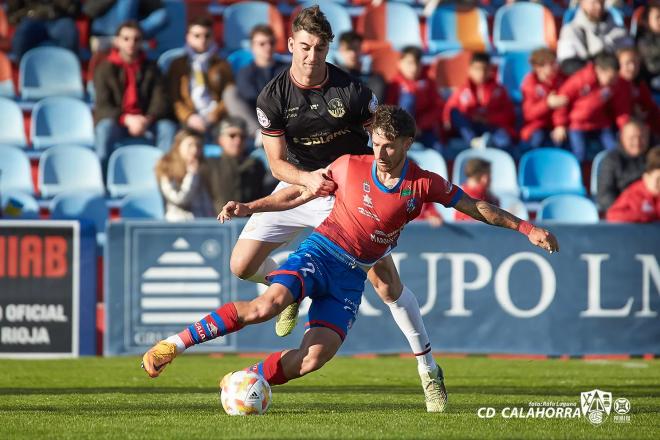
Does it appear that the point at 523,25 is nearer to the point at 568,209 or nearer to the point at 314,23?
the point at 568,209

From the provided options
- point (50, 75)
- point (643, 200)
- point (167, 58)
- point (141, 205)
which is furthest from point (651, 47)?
point (50, 75)

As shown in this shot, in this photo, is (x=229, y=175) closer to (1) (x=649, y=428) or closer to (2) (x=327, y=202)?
(2) (x=327, y=202)

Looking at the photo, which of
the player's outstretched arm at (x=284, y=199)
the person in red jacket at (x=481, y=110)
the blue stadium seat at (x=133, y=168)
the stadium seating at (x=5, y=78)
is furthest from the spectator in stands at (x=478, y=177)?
the stadium seating at (x=5, y=78)

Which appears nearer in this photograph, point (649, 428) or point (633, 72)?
point (649, 428)

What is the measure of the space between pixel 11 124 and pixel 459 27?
21.6 feet

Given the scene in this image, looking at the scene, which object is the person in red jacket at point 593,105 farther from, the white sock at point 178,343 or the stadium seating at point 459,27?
the white sock at point 178,343

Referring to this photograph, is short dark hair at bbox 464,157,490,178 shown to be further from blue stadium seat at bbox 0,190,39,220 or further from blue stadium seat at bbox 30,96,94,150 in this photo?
blue stadium seat at bbox 30,96,94,150

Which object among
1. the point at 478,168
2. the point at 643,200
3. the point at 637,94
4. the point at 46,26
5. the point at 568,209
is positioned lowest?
the point at 568,209

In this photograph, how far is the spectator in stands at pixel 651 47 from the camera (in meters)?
16.7

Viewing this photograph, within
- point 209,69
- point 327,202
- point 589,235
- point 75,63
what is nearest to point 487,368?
point 589,235

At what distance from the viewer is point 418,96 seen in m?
15.4

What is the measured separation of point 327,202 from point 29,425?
3.04 metres

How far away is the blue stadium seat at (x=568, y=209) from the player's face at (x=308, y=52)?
6.27 meters

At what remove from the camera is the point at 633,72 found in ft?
52.9
